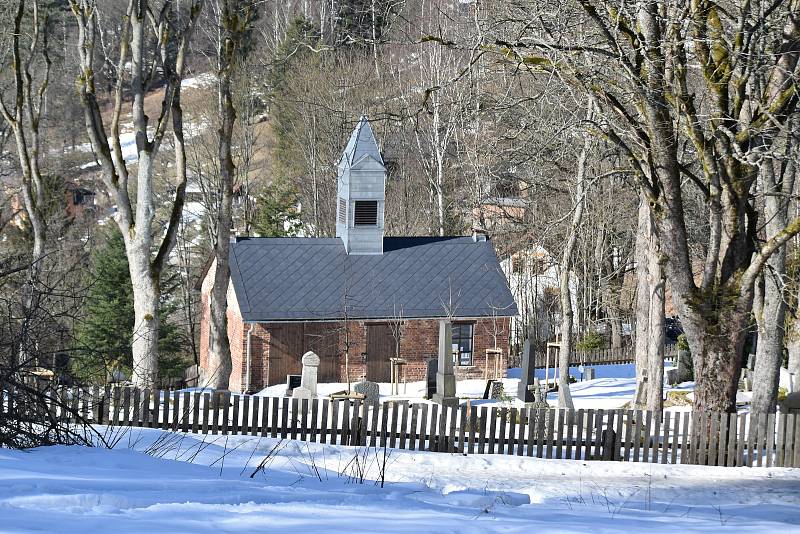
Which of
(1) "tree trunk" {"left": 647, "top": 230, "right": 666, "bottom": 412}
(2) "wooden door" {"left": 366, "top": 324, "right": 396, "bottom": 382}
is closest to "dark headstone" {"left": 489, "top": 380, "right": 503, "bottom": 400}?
(1) "tree trunk" {"left": 647, "top": 230, "right": 666, "bottom": 412}

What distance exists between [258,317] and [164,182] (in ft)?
66.2

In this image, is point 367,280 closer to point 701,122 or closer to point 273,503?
point 701,122

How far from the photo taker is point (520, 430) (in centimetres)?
1509

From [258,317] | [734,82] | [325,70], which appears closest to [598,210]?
[258,317]

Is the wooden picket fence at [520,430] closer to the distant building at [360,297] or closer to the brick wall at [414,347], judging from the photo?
the brick wall at [414,347]

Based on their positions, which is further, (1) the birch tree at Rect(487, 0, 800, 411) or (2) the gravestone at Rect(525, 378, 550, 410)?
(2) the gravestone at Rect(525, 378, 550, 410)

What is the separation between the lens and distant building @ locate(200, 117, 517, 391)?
28.0 m

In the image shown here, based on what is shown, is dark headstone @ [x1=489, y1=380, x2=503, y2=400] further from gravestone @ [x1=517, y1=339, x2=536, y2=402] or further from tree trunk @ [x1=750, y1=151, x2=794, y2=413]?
tree trunk @ [x1=750, y1=151, x2=794, y2=413]

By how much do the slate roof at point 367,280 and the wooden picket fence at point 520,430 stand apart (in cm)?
1202

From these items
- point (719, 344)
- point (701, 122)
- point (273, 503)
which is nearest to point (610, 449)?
point (719, 344)

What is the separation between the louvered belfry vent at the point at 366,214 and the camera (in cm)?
2970

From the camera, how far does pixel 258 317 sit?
27609mm

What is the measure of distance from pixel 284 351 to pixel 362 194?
17.9ft

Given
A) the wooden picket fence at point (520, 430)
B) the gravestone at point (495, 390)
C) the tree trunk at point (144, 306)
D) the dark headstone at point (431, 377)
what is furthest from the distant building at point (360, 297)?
the wooden picket fence at point (520, 430)
